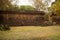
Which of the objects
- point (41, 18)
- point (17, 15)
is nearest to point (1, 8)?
point (17, 15)

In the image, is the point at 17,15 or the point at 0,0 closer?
the point at 0,0

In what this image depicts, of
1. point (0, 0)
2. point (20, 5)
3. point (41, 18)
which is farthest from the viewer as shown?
point (20, 5)

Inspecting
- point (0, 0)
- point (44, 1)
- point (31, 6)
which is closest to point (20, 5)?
point (31, 6)

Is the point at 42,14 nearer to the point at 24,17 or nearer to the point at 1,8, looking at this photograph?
the point at 24,17

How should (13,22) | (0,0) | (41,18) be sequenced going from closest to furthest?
1. (0,0)
2. (13,22)
3. (41,18)

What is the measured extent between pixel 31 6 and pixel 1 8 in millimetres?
8887

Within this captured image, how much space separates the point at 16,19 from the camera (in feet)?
73.2

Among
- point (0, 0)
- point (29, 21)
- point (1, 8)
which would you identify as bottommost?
point (29, 21)

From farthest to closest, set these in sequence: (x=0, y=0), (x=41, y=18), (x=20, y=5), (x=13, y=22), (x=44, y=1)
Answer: (x=20, y=5) < (x=44, y=1) < (x=41, y=18) < (x=13, y=22) < (x=0, y=0)

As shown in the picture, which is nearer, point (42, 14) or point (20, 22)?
point (20, 22)

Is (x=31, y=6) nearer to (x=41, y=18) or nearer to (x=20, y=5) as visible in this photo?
(x=20, y=5)

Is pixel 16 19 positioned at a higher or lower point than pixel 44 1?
lower

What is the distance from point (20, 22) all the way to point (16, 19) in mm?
830

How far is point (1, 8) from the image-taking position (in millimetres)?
21766
